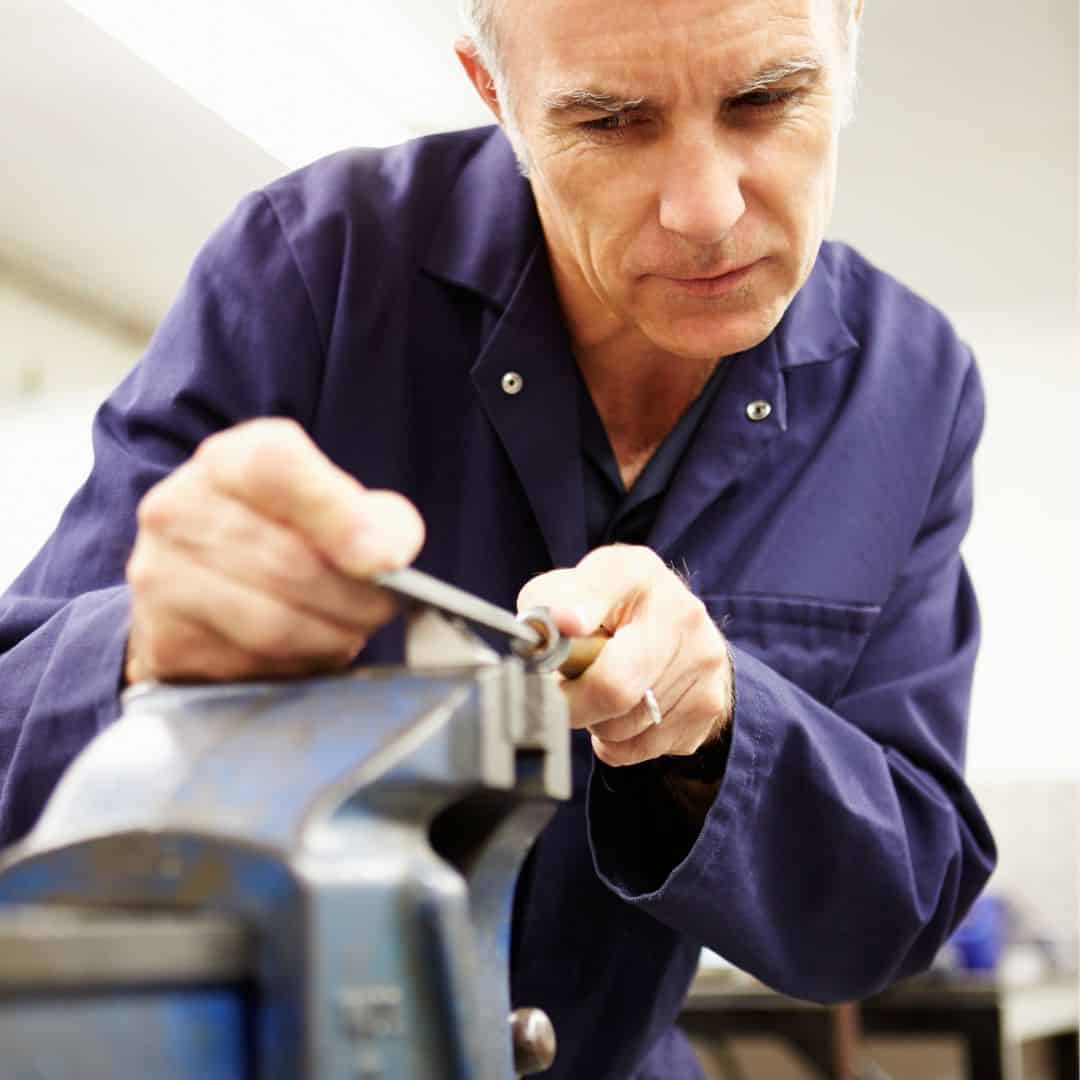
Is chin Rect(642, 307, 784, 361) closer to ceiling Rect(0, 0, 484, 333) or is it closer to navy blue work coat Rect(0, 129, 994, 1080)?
navy blue work coat Rect(0, 129, 994, 1080)

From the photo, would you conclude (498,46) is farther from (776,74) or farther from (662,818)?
(662,818)

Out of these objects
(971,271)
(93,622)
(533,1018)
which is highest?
(93,622)

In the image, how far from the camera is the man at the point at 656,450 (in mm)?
892

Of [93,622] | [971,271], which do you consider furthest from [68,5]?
[971,271]

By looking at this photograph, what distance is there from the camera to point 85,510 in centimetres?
99

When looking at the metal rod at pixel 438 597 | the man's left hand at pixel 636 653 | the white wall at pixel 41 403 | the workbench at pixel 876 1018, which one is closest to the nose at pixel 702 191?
the man's left hand at pixel 636 653

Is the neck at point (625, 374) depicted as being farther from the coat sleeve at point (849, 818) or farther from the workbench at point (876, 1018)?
the workbench at point (876, 1018)

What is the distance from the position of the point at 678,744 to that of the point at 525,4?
0.48m

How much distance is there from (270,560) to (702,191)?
1.62ft

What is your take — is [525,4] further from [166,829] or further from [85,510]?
[166,829]

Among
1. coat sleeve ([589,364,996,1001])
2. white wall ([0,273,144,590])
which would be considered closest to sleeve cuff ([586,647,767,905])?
coat sleeve ([589,364,996,1001])

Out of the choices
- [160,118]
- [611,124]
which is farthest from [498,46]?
[160,118]

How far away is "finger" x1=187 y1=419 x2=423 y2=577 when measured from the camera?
0.49 meters

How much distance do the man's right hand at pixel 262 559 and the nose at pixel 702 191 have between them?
18.0 inches
